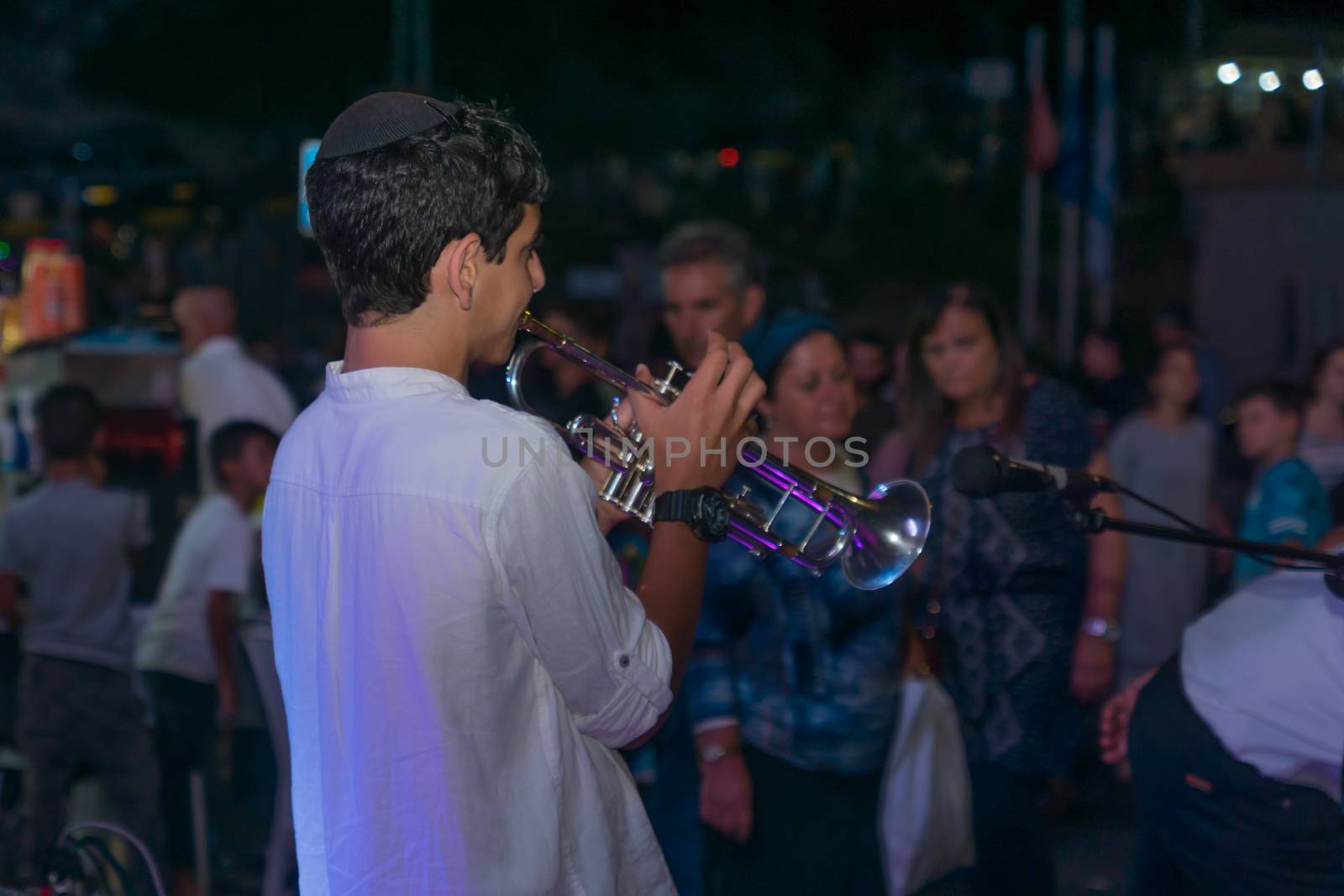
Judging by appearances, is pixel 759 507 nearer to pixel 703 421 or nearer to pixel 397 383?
pixel 703 421

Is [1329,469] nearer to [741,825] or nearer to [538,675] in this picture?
[741,825]

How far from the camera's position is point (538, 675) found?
5.57ft

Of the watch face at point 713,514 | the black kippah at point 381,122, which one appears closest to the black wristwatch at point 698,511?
the watch face at point 713,514

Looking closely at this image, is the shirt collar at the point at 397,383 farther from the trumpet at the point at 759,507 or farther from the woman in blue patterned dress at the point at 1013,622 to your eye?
the woman in blue patterned dress at the point at 1013,622

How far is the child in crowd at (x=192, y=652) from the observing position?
15.2 ft

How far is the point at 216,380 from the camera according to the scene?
6.47 m

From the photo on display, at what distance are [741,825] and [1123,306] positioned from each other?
55.8 feet

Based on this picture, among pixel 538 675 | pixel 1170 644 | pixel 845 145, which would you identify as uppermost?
pixel 845 145

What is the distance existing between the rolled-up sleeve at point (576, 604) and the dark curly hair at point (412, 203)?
286 mm

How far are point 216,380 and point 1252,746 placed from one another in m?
5.03

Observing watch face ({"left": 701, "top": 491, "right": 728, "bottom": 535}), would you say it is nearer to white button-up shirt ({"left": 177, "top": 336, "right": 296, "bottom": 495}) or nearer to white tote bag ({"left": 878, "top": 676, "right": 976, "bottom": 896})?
white tote bag ({"left": 878, "top": 676, "right": 976, "bottom": 896})

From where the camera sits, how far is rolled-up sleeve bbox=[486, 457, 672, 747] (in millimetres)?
1599

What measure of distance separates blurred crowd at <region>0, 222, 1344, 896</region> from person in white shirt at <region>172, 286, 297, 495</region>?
15.6 inches

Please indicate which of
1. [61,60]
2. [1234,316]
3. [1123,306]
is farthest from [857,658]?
[61,60]
